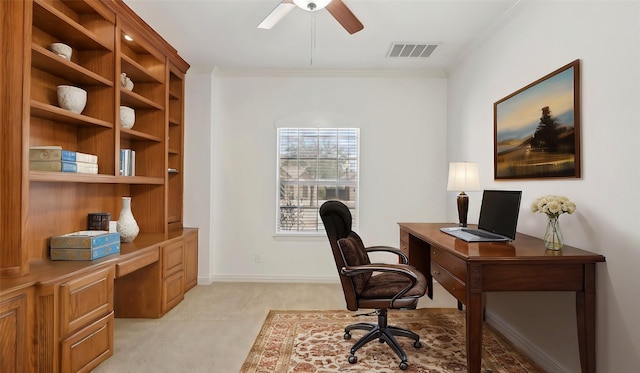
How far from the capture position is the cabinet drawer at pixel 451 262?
197 centimetres

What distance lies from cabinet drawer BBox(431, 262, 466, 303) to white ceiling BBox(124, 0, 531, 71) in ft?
7.01

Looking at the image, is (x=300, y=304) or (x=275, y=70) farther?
(x=275, y=70)

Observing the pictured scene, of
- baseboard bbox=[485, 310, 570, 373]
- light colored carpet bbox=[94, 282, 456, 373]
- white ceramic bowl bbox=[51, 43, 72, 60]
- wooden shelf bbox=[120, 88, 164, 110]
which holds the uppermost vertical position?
white ceramic bowl bbox=[51, 43, 72, 60]

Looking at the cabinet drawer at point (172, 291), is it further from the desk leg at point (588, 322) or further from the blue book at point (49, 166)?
the desk leg at point (588, 322)

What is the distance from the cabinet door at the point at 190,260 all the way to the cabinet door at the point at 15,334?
1.95 meters

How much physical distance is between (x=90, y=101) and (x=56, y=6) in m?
0.69

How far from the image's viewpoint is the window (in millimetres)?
4457

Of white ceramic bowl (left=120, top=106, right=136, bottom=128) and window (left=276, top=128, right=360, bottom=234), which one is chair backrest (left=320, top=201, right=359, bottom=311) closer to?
window (left=276, top=128, right=360, bottom=234)

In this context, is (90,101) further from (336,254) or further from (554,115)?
(554,115)

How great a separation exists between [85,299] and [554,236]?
2965 mm

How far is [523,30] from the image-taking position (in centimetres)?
267

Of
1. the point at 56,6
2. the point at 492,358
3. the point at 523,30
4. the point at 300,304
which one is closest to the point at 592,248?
the point at 492,358

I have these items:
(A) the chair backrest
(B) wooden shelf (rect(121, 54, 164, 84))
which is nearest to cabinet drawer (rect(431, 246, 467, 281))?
(A) the chair backrest

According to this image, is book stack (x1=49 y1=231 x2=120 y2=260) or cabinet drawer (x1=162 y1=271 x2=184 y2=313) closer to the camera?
book stack (x1=49 y1=231 x2=120 y2=260)
